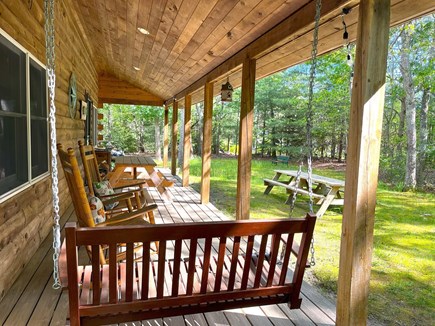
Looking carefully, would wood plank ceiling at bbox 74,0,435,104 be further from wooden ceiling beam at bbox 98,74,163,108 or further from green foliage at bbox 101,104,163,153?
green foliage at bbox 101,104,163,153

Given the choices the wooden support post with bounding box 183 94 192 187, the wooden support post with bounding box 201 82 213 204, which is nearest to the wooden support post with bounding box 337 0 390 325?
the wooden support post with bounding box 201 82 213 204

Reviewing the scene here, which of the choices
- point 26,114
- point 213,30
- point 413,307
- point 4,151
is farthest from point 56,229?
point 413,307

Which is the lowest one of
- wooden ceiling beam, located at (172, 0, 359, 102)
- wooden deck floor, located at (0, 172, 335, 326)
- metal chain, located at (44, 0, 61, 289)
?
wooden deck floor, located at (0, 172, 335, 326)

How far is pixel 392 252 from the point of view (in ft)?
12.8

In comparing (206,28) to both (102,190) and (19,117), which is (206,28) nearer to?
(19,117)

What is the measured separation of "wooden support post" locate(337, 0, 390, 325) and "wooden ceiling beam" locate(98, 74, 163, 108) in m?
9.73

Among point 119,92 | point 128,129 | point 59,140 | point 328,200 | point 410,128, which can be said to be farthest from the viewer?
point 128,129

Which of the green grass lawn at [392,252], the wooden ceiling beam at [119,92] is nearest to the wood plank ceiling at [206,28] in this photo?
the green grass lawn at [392,252]

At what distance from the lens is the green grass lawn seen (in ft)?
8.50

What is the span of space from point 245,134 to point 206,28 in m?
1.17

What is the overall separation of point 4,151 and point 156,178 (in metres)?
3.23

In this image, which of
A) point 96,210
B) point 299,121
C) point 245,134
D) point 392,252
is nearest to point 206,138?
point 245,134

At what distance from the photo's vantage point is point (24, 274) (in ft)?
7.82

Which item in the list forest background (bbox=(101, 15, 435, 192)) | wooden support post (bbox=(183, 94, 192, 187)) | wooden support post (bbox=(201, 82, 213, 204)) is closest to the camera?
wooden support post (bbox=(201, 82, 213, 204))
